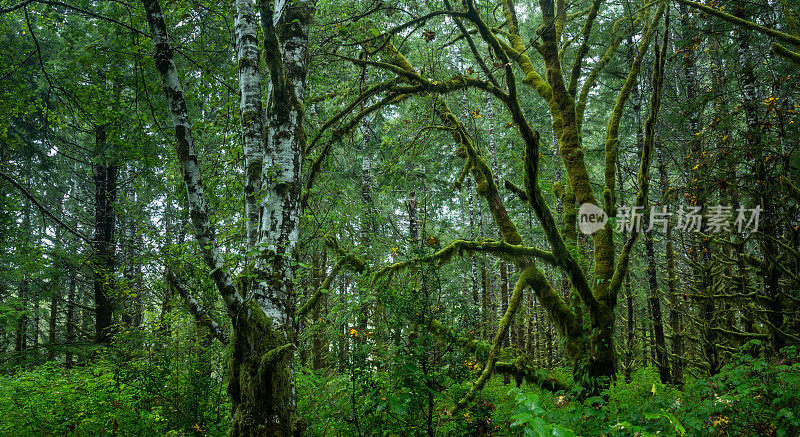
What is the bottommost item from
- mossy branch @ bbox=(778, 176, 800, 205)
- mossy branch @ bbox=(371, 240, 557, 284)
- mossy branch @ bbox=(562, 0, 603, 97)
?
mossy branch @ bbox=(371, 240, 557, 284)

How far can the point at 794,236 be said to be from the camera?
5402mm

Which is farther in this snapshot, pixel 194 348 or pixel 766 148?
pixel 194 348

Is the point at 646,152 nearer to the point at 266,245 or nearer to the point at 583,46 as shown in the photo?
the point at 583,46

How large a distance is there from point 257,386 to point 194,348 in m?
3.59

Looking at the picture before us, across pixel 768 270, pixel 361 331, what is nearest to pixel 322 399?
pixel 361 331

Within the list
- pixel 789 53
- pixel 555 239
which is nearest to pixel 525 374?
pixel 555 239

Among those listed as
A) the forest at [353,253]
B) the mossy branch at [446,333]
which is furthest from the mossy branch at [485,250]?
the mossy branch at [446,333]

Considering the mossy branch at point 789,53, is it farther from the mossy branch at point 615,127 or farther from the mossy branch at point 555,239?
the mossy branch at point 555,239

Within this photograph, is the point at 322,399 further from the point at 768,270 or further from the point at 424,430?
the point at 768,270

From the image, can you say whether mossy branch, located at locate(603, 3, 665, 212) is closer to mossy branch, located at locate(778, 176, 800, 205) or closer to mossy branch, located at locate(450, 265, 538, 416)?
mossy branch, located at locate(450, 265, 538, 416)

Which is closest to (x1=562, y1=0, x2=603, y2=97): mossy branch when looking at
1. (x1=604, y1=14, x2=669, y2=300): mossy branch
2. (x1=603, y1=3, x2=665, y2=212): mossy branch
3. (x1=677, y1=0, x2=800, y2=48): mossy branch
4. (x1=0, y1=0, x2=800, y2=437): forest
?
(x1=0, y1=0, x2=800, y2=437): forest

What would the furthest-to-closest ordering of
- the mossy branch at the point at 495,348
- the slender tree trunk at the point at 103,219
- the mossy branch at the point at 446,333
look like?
the slender tree trunk at the point at 103,219
the mossy branch at the point at 495,348
the mossy branch at the point at 446,333

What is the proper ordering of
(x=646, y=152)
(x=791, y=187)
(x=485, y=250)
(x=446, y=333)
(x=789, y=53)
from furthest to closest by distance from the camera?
(x=485, y=250)
(x=646, y=152)
(x=791, y=187)
(x=446, y=333)
(x=789, y=53)

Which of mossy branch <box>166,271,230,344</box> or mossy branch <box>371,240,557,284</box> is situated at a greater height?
mossy branch <box>371,240,557,284</box>
